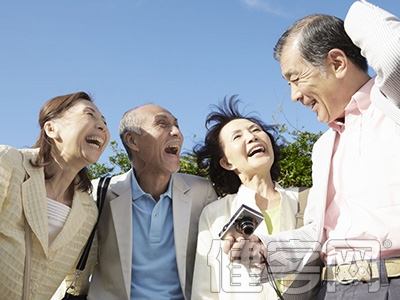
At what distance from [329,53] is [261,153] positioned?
1.66 meters

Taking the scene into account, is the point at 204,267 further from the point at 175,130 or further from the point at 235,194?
the point at 175,130

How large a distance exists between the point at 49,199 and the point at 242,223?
6.22 feet

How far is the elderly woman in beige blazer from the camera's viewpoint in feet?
12.6

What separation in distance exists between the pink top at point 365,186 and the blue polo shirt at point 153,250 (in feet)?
5.95

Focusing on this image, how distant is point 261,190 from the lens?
456 centimetres

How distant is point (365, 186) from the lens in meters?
2.66

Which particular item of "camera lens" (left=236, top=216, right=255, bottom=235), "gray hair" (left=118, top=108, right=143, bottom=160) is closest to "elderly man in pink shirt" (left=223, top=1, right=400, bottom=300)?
"camera lens" (left=236, top=216, right=255, bottom=235)

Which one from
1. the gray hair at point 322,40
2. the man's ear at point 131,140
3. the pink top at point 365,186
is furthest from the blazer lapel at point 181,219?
the gray hair at point 322,40

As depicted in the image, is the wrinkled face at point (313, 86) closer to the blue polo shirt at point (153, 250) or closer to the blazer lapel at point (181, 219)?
the blazer lapel at point (181, 219)

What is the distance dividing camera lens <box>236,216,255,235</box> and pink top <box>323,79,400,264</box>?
43cm

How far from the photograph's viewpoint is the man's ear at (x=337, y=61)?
307 cm

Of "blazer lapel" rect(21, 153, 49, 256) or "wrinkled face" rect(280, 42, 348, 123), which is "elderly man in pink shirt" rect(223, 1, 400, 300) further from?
"blazer lapel" rect(21, 153, 49, 256)

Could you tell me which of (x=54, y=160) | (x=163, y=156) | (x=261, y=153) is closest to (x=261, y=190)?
(x=261, y=153)

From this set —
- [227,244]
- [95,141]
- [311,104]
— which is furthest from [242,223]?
[95,141]
